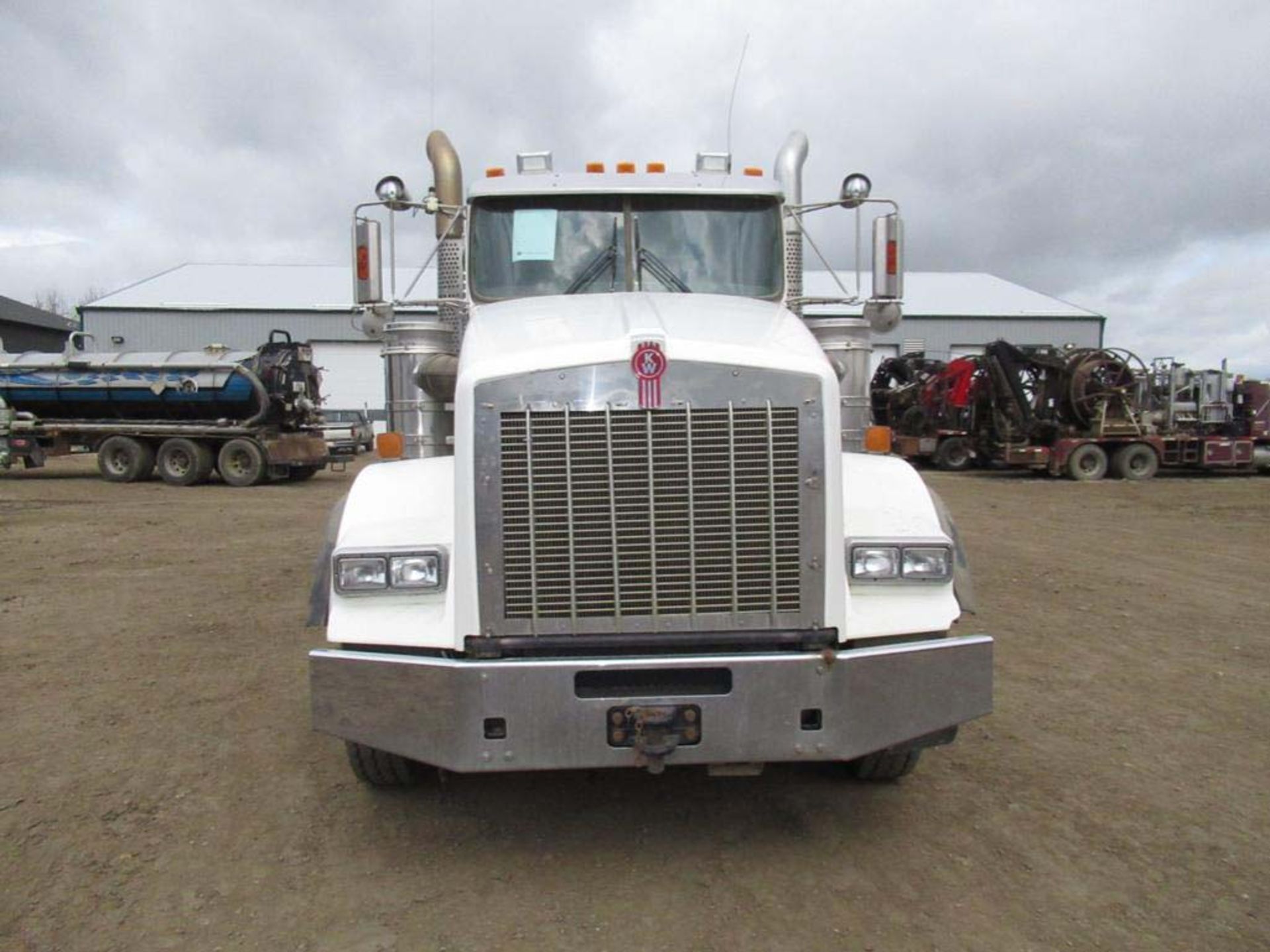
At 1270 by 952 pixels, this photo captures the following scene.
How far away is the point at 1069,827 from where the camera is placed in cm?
375

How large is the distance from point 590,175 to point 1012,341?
37954 millimetres

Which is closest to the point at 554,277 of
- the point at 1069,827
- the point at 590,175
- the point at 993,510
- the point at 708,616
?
the point at 590,175

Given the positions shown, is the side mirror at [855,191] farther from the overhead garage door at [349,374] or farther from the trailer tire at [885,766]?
the overhead garage door at [349,374]

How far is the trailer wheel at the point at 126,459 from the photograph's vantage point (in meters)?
18.7

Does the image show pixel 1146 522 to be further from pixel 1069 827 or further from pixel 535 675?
pixel 535 675

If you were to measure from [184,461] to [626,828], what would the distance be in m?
17.0

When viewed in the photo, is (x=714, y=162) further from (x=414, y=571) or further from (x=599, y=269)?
(x=414, y=571)

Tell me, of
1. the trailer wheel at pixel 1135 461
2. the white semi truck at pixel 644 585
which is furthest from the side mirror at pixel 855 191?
the trailer wheel at pixel 1135 461

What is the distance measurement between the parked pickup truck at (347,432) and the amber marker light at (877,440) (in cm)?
1667

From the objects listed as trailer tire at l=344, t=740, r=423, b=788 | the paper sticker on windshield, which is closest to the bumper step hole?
trailer tire at l=344, t=740, r=423, b=788

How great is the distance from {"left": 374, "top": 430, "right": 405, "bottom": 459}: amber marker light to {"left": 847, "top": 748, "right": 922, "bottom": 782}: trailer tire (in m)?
2.55

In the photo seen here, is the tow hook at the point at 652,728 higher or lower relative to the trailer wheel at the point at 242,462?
lower

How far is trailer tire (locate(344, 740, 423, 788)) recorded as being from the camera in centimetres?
384

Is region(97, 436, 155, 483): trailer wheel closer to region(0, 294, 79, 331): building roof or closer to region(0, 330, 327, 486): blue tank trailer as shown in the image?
region(0, 330, 327, 486): blue tank trailer
